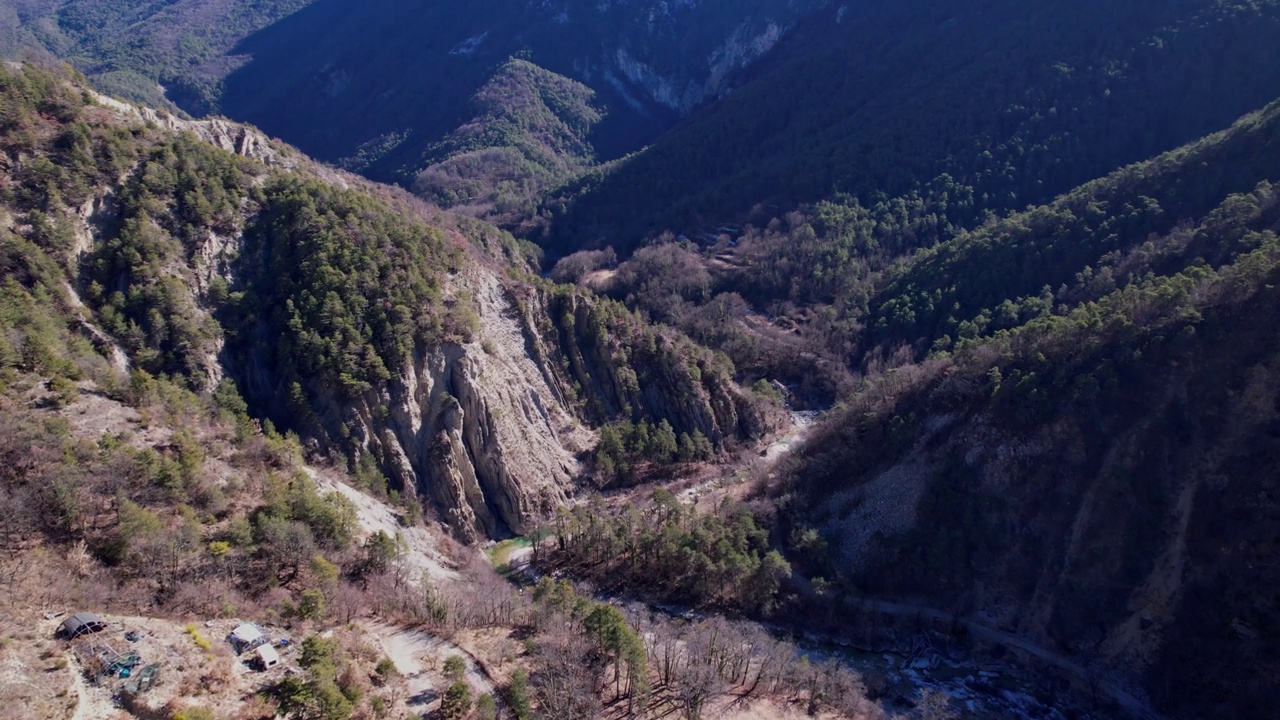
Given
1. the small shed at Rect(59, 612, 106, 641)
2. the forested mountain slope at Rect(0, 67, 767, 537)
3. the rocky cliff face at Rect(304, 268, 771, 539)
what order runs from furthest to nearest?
the rocky cliff face at Rect(304, 268, 771, 539) < the forested mountain slope at Rect(0, 67, 767, 537) < the small shed at Rect(59, 612, 106, 641)

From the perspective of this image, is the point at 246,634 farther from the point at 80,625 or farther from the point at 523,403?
the point at 523,403

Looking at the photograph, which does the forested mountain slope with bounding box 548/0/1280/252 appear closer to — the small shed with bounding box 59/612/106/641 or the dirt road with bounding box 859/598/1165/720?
the dirt road with bounding box 859/598/1165/720

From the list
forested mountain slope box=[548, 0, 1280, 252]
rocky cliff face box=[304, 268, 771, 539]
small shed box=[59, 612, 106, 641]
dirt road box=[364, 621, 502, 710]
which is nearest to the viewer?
small shed box=[59, 612, 106, 641]

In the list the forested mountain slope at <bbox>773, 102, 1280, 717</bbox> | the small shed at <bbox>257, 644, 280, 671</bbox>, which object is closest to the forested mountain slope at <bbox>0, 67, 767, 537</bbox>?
the forested mountain slope at <bbox>773, 102, 1280, 717</bbox>

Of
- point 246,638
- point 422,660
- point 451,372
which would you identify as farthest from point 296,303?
point 422,660

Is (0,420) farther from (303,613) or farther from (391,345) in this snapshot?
(391,345)

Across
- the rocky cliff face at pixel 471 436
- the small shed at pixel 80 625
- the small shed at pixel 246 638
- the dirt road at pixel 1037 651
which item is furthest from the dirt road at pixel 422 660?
the dirt road at pixel 1037 651

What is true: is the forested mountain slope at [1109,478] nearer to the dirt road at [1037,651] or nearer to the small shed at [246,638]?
the dirt road at [1037,651]
